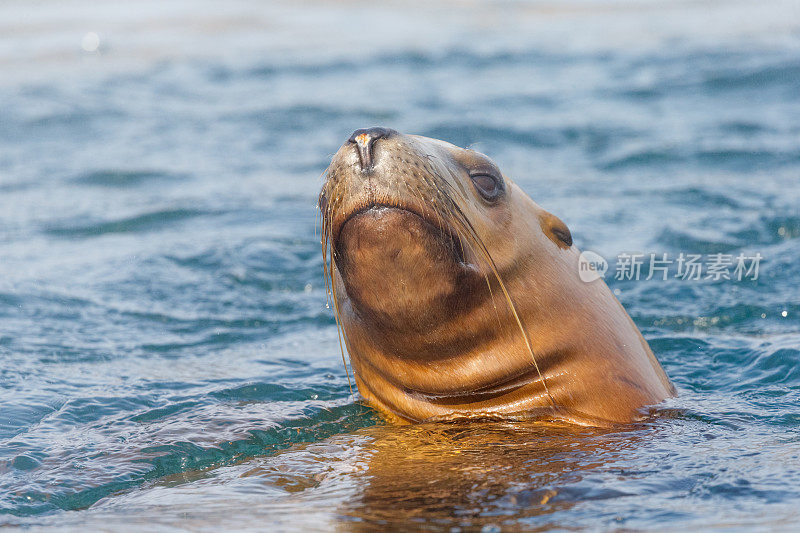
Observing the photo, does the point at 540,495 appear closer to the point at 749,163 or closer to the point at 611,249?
the point at 611,249

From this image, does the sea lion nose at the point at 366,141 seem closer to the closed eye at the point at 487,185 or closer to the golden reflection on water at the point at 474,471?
the closed eye at the point at 487,185

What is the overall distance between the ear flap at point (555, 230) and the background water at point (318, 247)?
0.79 m

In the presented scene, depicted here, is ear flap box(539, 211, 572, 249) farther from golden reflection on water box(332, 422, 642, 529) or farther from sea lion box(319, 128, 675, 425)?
golden reflection on water box(332, 422, 642, 529)

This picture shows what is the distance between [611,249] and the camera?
8.26 m

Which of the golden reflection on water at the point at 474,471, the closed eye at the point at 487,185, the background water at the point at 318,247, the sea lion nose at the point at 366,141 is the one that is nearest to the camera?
the golden reflection on water at the point at 474,471

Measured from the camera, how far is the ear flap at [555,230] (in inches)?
172

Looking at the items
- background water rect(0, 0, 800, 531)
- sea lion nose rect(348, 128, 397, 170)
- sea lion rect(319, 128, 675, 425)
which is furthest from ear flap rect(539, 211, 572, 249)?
sea lion nose rect(348, 128, 397, 170)

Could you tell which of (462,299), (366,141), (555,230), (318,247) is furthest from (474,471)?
(318,247)

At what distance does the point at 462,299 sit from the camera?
385cm

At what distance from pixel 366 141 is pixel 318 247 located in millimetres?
4722

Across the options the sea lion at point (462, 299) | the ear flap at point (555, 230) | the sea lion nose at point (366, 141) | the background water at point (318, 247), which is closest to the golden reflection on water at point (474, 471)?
the background water at point (318, 247)

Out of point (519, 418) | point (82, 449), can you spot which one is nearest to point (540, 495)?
point (519, 418)

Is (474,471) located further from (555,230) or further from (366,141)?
(555,230)

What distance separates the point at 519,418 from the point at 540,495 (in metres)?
0.87
